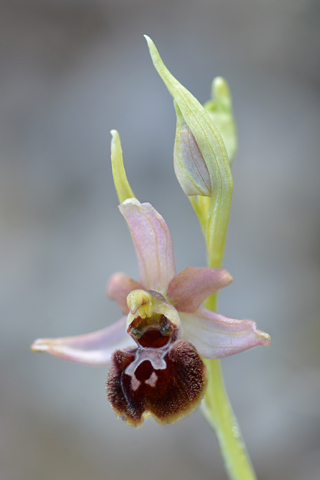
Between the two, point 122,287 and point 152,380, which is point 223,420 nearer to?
point 152,380

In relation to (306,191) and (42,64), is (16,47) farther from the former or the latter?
(306,191)

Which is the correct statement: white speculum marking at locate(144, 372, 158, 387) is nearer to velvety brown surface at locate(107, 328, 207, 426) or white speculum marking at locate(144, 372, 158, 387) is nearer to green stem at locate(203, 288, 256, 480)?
velvety brown surface at locate(107, 328, 207, 426)

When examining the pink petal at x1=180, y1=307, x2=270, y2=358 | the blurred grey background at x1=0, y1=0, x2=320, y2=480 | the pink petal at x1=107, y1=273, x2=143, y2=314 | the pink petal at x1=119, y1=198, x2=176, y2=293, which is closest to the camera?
the pink petal at x1=180, y1=307, x2=270, y2=358

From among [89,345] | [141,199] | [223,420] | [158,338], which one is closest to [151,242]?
[158,338]

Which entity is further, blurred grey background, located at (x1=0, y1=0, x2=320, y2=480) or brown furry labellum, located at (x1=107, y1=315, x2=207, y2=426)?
blurred grey background, located at (x1=0, y1=0, x2=320, y2=480)

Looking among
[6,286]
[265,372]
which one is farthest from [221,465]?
[6,286]

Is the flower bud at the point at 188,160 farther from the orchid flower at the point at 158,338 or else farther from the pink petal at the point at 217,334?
the pink petal at the point at 217,334

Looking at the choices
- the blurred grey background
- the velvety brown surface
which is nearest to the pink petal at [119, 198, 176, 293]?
the velvety brown surface

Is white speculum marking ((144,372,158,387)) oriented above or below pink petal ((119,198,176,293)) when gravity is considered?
below
